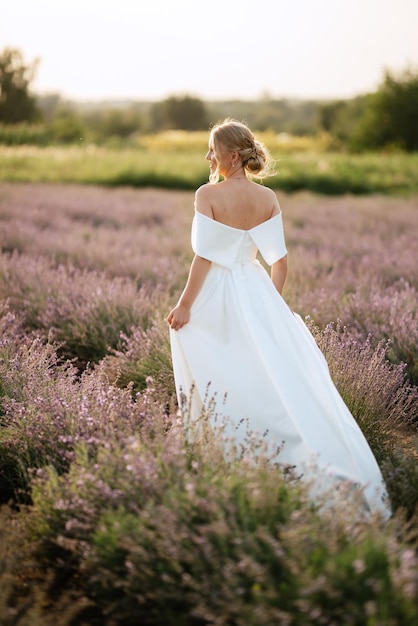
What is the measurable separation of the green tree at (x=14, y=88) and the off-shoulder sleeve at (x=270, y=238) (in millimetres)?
36268

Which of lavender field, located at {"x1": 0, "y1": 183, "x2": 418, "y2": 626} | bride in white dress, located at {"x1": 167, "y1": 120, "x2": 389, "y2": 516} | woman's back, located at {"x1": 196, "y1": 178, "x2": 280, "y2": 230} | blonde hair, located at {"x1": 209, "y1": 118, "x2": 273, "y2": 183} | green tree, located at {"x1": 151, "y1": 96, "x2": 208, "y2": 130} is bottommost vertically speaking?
lavender field, located at {"x1": 0, "y1": 183, "x2": 418, "y2": 626}

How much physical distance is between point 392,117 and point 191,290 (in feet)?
111

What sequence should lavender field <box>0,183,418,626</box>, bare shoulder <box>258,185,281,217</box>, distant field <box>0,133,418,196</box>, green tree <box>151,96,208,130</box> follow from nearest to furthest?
lavender field <box>0,183,418,626</box>
bare shoulder <box>258,185,281,217</box>
distant field <box>0,133,418,196</box>
green tree <box>151,96,208,130</box>

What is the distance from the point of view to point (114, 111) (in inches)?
2857

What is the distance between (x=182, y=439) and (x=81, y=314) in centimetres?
232

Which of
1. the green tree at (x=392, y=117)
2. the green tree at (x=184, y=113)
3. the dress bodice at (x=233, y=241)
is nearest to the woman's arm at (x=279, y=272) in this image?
the dress bodice at (x=233, y=241)

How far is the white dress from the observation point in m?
2.93

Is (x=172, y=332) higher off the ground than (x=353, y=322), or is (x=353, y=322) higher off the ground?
(x=172, y=332)

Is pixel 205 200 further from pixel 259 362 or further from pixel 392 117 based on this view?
pixel 392 117

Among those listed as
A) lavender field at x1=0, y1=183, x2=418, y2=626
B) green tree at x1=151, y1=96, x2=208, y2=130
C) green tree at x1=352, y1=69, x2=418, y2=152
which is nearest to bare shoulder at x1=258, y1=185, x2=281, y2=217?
lavender field at x1=0, y1=183, x2=418, y2=626

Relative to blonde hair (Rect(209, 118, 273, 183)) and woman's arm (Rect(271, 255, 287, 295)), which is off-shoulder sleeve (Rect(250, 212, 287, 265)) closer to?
woman's arm (Rect(271, 255, 287, 295))

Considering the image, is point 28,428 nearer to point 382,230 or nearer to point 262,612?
point 262,612

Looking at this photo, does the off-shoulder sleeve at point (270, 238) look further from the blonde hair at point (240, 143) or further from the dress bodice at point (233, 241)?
the blonde hair at point (240, 143)

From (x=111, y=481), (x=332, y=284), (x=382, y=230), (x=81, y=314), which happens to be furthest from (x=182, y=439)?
(x=382, y=230)
